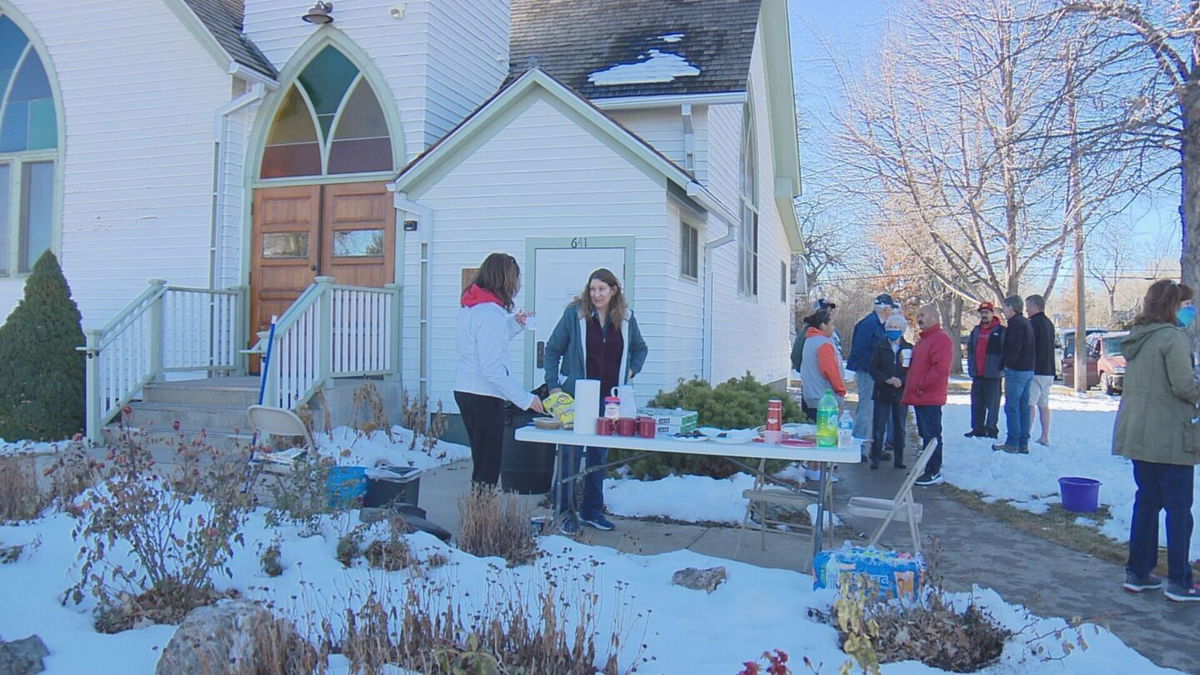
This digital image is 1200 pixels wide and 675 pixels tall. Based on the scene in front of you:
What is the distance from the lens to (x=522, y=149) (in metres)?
9.91

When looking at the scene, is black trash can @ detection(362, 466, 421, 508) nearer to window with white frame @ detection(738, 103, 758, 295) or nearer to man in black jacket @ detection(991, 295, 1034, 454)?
man in black jacket @ detection(991, 295, 1034, 454)

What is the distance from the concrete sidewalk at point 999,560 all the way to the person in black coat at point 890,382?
62.4 inches

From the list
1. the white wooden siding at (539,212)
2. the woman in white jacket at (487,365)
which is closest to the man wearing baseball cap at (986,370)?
the white wooden siding at (539,212)

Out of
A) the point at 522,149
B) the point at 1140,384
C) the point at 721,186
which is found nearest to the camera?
the point at 1140,384

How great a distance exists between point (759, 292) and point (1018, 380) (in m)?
7.02

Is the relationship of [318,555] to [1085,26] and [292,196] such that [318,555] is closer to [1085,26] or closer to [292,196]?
[292,196]

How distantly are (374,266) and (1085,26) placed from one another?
332 inches

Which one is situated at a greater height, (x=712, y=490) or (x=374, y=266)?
(x=374, y=266)

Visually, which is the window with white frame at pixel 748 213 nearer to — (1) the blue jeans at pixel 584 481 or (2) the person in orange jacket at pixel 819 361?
(2) the person in orange jacket at pixel 819 361

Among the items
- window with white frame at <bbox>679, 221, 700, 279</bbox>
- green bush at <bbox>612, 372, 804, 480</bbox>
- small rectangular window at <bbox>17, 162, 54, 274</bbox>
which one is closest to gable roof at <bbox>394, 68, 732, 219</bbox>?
window with white frame at <bbox>679, 221, 700, 279</bbox>

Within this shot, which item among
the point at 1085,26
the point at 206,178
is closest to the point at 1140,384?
the point at 1085,26

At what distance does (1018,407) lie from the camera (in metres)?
9.92

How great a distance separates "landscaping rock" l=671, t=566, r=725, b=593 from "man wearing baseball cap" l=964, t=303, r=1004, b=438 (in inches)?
278

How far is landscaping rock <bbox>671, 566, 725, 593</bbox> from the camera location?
4.61 meters
